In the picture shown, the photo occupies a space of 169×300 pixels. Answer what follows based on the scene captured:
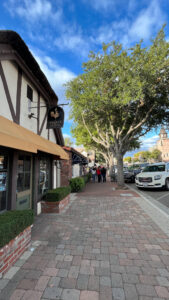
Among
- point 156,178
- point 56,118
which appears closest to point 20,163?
point 56,118

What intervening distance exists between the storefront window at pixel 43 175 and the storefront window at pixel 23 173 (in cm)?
85

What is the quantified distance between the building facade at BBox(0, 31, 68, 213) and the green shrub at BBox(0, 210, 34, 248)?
1052 mm

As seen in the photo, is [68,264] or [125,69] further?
[125,69]

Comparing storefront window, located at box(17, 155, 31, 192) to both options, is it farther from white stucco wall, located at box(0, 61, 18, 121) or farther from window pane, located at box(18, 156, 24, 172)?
white stucco wall, located at box(0, 61, 18, 121)

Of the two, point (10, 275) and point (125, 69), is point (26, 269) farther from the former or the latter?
point (125, 69)

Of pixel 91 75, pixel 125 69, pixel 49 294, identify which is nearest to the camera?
pixel 49 294

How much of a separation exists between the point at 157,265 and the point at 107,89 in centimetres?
1086

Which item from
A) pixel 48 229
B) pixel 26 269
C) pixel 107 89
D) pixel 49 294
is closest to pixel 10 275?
pixel 26 269

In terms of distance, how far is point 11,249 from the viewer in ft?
8.24

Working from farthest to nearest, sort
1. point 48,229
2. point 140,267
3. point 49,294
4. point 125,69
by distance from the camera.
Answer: point 125,69 < point 48,229 < point 140,267 < point 49,294

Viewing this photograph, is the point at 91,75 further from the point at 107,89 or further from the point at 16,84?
the point at 16,84

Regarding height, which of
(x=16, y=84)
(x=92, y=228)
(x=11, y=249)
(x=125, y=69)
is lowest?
(x=92, y=228)

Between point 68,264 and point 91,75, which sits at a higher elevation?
point 91,75

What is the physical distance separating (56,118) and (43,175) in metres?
2.65
